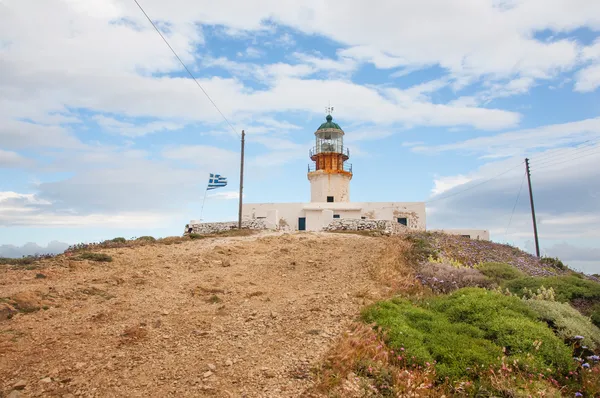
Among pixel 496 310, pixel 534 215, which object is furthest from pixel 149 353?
pixel 534 215

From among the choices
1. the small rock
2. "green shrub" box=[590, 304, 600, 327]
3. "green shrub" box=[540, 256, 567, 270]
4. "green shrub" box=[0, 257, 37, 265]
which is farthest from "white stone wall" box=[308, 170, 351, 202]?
the small rock

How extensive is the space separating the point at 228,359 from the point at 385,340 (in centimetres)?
285

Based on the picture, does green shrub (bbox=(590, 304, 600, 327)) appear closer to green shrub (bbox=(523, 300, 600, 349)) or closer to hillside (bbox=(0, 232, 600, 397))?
green shrub (bbox=(523, 300, 600, 349))

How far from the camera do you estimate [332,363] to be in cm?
676

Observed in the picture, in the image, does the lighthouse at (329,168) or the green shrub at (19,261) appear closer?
the green shrub at (19,261)

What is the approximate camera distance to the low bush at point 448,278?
12430 mm

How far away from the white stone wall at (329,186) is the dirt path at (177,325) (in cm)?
2366

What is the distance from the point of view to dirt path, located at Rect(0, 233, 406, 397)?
641 cm

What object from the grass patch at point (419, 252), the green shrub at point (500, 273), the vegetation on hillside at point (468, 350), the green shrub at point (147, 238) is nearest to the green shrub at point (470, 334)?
the vegetation on hillside at point (468, 350)

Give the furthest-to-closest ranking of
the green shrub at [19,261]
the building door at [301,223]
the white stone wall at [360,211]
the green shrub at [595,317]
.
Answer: the building door at [301,223]
the white stone wall at [360,211]
the green shrub at [19,261]
the green shrub at [595,317]

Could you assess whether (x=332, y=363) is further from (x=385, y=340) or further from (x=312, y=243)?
(x=312, y=243)

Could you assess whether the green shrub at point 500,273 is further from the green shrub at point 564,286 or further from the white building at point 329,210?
the white building at point 329,210

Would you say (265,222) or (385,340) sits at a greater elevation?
(265,222)

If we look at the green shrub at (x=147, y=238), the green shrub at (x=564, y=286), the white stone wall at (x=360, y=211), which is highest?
the white stone wall at (x=360, y=211)
